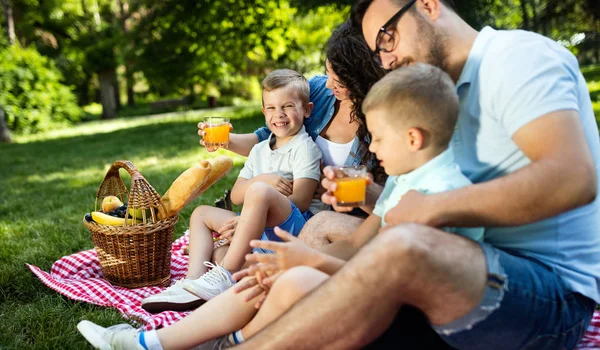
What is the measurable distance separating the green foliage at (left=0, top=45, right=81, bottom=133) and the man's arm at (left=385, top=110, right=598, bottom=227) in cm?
1505

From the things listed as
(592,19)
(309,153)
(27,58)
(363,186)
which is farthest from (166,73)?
(363,186)

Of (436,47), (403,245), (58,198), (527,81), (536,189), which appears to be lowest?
(58,198)

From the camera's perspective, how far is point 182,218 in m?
5.01

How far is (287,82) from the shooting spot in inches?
134

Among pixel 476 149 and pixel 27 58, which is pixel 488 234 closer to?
pixel 476 149

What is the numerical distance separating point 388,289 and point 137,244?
2.06 meters

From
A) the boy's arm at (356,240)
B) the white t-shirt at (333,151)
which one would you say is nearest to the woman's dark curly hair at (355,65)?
the white t-shirt at (333,151)

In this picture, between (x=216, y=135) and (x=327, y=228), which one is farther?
(x=216, y=135)

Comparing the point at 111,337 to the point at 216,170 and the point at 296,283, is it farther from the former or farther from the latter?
the point at 216,170

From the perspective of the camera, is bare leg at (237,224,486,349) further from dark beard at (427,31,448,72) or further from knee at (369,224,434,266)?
dark beard at (427,31,448,72)

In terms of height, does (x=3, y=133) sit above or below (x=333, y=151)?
below

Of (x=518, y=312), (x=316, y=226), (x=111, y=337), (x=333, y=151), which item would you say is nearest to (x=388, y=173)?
(x=518, y=312)

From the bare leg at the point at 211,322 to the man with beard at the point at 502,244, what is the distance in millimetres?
370

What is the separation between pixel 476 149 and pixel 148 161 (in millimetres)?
7382
